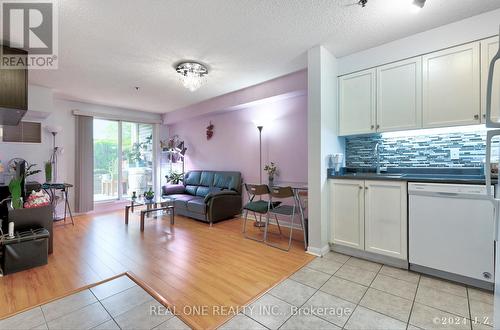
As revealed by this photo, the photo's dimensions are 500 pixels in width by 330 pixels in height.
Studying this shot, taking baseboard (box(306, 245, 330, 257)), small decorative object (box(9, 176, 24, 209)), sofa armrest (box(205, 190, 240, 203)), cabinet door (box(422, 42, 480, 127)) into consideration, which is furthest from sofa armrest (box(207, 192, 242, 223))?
cabinet door (box(422, 42, 480, 127))

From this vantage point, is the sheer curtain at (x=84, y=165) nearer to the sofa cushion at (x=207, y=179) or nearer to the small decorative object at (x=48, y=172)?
the small decorative object at (x=48, y=172)

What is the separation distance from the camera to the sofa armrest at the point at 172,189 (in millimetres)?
5078

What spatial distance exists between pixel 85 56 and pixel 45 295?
2685mm

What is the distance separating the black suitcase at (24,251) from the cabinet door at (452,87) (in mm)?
4401

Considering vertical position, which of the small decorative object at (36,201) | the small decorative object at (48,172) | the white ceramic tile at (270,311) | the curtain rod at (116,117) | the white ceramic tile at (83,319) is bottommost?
the white ceramic tile at (83,319)

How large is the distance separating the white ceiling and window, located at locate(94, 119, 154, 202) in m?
1.94

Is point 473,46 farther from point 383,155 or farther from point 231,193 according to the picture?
point 231,193

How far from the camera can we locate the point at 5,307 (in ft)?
5.80

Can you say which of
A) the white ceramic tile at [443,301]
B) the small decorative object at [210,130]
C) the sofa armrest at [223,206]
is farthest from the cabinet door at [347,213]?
the small decorative object at [210,130]

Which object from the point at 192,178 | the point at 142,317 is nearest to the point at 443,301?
the point at 142,317

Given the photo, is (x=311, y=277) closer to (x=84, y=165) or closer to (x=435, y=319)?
(x=435, y=319)

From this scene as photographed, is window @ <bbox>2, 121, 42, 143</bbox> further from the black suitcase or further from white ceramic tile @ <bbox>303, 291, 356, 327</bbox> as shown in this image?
white ceramic tile @ <bbox>303, 291, 356, 327</bbox>

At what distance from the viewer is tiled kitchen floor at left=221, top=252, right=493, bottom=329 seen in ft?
5.18

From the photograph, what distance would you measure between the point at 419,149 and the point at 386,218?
0.97m
